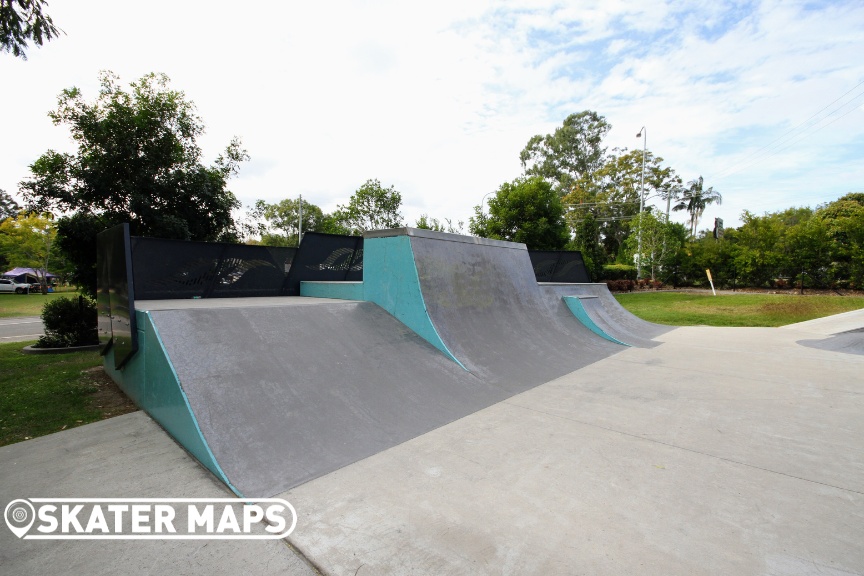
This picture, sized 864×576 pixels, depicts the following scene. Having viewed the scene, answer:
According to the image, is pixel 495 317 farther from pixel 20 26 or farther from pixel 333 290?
pixel 20 26

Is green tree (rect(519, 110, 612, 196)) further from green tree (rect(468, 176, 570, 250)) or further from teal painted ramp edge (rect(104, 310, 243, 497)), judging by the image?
teal painted ramp edge (rect(104, 310, 243, 497))

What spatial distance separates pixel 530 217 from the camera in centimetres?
1948

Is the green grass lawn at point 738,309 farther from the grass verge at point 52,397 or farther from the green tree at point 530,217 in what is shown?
the grass verge at point 52,397

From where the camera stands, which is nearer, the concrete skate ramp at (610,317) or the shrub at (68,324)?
the shrub at (68,324)

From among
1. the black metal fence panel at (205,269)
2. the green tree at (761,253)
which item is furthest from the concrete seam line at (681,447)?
the green tree at (761,253)

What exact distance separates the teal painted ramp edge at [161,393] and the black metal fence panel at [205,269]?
7.65 ft

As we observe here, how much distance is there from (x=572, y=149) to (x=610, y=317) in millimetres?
35422

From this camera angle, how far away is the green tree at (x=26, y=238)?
30.0 meters

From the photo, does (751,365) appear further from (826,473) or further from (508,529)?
(508,529)

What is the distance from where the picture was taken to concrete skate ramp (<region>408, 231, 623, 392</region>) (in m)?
5.41

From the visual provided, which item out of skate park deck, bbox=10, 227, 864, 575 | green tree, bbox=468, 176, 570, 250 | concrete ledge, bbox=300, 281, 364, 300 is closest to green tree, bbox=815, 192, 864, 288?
green tree, bbox=468, 176, 570, 250

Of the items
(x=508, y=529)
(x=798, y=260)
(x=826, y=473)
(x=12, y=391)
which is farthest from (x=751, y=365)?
(x=798, y=260)

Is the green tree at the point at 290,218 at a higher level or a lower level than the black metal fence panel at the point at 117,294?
higher

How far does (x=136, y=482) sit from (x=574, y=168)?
44.2 metres
